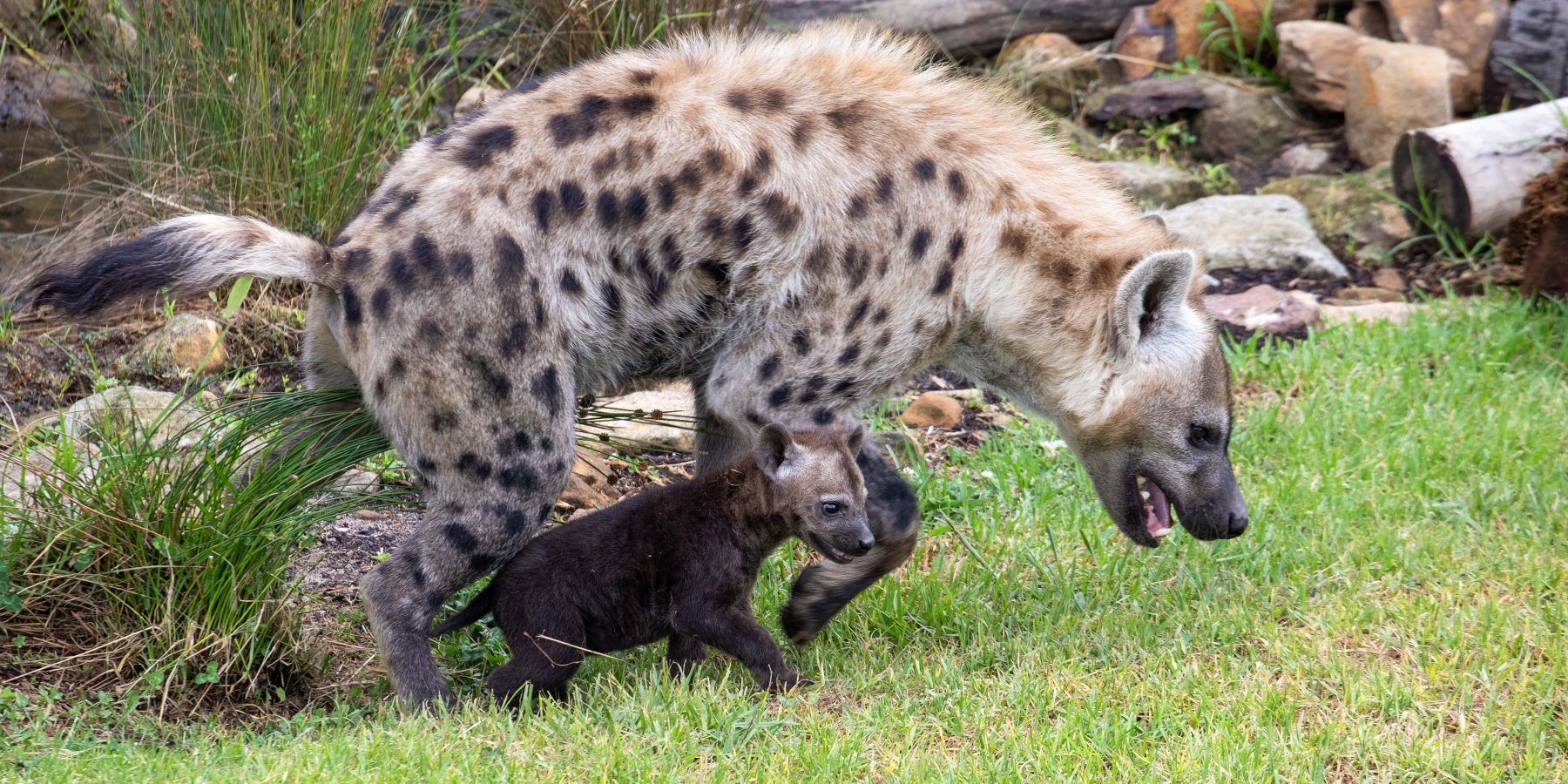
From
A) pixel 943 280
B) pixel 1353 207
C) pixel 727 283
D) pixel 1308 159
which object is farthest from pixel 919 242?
pixel 1308 159

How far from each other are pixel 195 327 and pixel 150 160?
2.37 ft

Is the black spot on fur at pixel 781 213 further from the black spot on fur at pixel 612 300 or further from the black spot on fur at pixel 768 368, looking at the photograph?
the black spot on fur at pixel 612 300

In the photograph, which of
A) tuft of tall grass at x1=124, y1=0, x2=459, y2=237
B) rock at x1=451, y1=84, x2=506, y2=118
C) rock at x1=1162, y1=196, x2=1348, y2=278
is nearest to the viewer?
tuft of tall grass at x1=124, y1=0, x2=459, y2=237

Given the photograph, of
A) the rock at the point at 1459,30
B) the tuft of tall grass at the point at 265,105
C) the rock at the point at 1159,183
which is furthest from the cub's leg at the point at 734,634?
the rock at the point at 1459,30

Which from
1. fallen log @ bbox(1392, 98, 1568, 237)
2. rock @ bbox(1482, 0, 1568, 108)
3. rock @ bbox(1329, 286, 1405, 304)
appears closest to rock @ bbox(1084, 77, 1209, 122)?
rock @ bbox(1482, 0, 1568, 108)

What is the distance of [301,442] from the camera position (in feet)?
14.6

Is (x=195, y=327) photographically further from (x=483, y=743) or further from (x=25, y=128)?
(x=483, y=743)

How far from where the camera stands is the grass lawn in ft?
11.7

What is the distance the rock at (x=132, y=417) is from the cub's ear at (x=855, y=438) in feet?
6.13

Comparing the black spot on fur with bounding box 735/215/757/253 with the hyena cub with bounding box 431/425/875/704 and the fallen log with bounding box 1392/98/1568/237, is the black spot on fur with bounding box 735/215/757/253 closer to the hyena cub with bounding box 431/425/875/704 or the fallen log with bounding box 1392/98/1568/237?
the hyena cub with bounding box 431/425/875/704

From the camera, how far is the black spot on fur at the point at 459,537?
4098mm

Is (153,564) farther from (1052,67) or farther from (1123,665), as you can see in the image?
(1052,67)

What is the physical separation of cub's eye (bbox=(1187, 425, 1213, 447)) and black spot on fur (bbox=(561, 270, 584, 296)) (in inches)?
75.1

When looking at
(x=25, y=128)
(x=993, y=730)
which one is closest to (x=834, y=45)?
(x=993, y=730)
